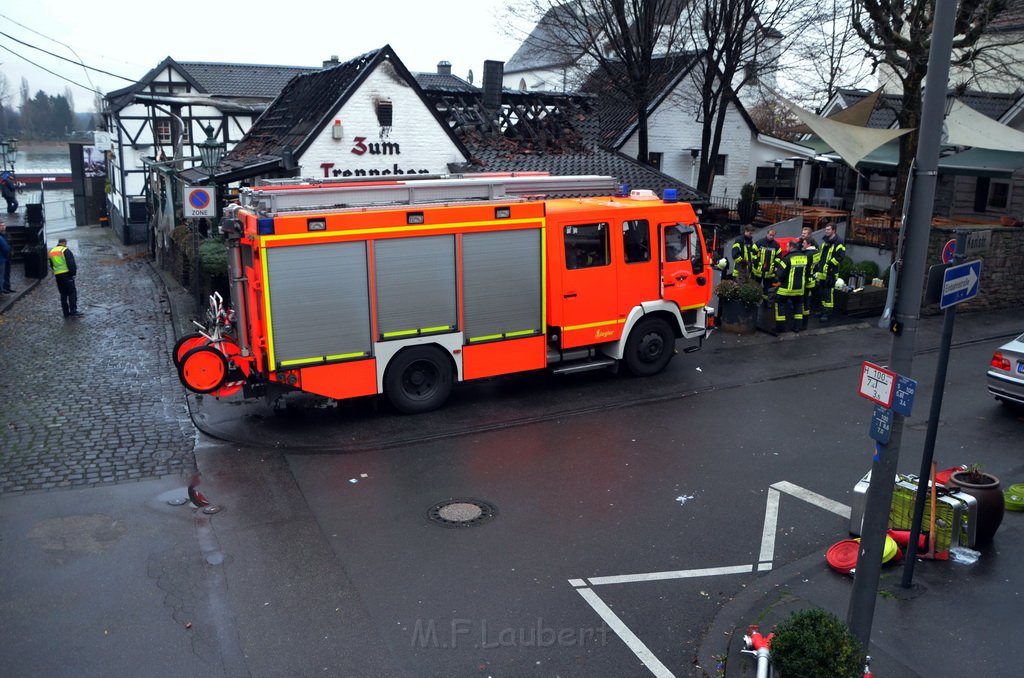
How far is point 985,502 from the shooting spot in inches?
280

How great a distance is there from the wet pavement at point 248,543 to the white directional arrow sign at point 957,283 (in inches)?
94.0

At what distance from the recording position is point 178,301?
711 inches

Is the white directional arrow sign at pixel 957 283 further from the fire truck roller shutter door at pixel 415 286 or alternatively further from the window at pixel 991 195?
the window at pixel 991 195

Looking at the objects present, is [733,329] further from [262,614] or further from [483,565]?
[262,614]

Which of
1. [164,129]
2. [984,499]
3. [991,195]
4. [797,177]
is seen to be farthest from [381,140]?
[164,129]

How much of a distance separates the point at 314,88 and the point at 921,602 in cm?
1759

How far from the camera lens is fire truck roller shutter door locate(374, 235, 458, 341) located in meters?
10.2

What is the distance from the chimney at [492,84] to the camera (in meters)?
21.9

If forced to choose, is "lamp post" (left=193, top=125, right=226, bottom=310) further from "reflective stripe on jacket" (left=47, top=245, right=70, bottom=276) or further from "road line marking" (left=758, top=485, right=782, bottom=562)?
"road line marking" (left=758, top=485, right=782, bottom=562)

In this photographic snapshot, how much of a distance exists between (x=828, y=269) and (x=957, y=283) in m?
10.1

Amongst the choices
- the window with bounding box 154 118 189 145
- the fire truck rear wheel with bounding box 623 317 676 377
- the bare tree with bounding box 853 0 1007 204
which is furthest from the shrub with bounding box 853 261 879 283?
the window with bounding box 154 118 189 145

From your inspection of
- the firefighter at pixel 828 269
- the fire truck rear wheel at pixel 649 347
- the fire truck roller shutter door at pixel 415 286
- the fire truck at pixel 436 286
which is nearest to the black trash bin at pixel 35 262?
the fire truck at pixel 436 286

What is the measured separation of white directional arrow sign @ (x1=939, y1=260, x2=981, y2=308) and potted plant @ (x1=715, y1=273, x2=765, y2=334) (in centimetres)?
927

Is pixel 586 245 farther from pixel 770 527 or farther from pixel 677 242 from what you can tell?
pixel 770 527
